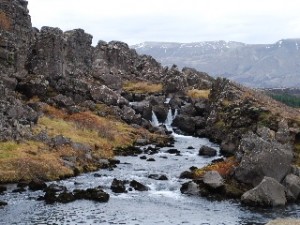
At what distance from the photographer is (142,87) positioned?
169 metres

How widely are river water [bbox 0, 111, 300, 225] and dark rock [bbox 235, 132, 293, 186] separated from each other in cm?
605

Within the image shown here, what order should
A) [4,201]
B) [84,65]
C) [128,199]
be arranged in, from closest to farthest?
[4,201] → [128,199] → [84,65]

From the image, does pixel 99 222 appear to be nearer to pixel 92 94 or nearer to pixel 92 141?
pixel 92 141

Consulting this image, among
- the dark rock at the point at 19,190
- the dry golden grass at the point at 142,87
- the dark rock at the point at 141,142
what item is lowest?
the dark rock at the point at 141,142

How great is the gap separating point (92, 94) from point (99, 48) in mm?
66596

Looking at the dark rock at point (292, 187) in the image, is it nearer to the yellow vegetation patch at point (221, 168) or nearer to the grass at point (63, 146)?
the yellow vegetation patch at point (221, 168)

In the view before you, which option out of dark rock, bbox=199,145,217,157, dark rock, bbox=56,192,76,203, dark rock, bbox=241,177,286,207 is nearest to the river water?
dark rock, bbox=56,192,76,203

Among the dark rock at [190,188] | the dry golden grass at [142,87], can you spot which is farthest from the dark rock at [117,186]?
the dry golden grass at [142,87]

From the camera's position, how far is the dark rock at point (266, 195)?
5853 cm

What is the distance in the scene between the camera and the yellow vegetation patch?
2741 inches

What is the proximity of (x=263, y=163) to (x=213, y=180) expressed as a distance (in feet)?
23.8

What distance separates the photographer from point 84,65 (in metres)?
160

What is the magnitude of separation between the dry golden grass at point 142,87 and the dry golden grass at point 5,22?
56.4 metres

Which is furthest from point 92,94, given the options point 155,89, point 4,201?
point 4,201
